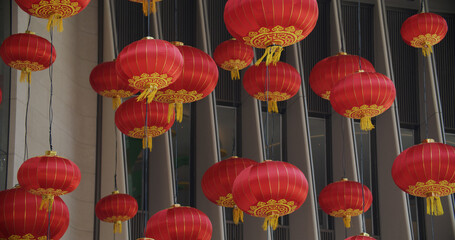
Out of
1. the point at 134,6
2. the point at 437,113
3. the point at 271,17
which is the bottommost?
the point at 271,17

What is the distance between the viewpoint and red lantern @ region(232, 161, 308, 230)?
6.83 metres

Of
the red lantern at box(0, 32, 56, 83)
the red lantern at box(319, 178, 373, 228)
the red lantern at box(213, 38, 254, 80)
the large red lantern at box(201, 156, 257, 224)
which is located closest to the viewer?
the red lantern at box(0, 32, 56, 83)

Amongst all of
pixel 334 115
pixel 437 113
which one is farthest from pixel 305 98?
pixel 437 113

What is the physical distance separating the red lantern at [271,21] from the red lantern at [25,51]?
7.46 feet

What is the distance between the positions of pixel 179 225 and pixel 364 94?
2.14 m

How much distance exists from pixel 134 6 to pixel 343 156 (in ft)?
14.4

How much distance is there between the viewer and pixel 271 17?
6.32 meters

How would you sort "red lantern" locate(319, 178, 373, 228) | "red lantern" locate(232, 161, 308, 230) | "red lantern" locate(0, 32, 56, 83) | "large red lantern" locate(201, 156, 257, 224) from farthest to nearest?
"red lantern" locate(319, 178, 373, 228) < "large red lantern" locate(201, 156, 257, 224) < "red lantern" locate(0, 32, 56, 83) < "red lantern" locate(232, 161, 308, 230)

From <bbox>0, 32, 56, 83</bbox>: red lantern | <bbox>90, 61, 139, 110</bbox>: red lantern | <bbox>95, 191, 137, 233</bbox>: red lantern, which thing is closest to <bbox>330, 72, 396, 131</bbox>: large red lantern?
<bbox>90, 61, 139, 110</bbox>: red lantern

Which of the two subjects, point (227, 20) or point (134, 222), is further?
point (134, 222)

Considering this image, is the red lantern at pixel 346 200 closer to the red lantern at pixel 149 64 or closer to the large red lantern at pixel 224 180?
the large red lantern at pixel 224 180

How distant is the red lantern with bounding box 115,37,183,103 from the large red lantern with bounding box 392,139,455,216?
2.68 meters

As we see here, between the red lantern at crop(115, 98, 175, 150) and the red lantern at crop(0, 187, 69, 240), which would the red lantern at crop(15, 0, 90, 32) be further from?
the red lantern at crop(0, 187, 69, 240)

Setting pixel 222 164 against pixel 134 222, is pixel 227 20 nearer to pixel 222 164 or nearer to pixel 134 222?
pixel 222 164
